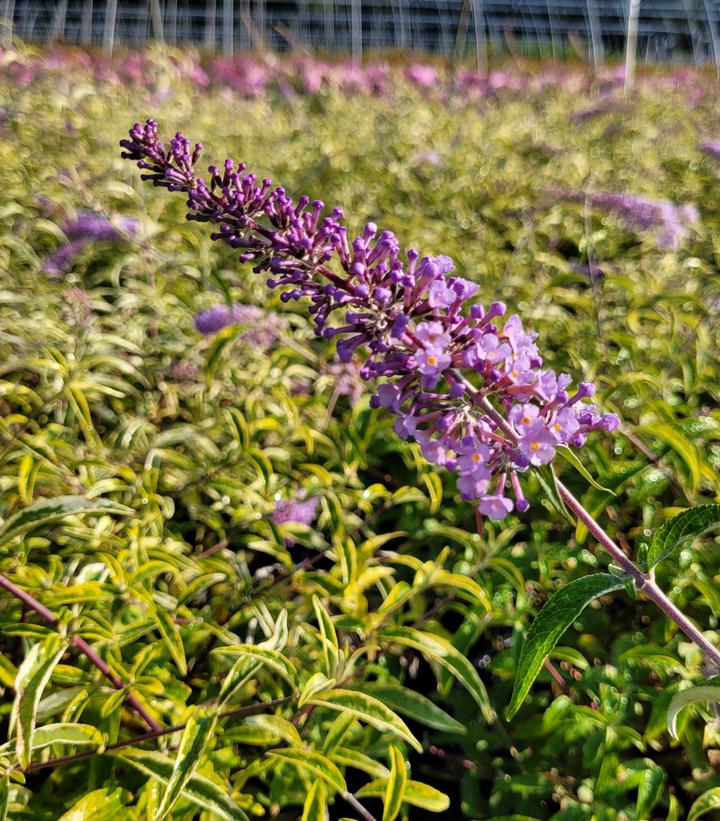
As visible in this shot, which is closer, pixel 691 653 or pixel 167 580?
pixel 691 653

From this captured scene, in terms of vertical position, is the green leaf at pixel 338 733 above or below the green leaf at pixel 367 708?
below

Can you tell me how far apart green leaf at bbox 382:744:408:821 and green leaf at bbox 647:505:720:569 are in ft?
1.79

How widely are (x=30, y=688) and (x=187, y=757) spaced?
10.9 inches

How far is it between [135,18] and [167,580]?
26.3m

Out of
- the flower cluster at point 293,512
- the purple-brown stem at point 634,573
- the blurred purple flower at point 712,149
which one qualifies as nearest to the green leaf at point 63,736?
the flower cluster at point 293,512

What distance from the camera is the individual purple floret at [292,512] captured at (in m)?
1.80

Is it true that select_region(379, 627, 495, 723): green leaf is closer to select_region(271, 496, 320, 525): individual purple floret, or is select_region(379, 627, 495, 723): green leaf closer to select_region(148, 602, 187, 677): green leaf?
select_region(148, 602, 187, 677): green leaf

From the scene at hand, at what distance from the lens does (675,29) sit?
21016 mm

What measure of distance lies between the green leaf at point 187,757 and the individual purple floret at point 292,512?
2.32 ft

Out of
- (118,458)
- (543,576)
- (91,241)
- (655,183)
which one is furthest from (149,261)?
(655,183)

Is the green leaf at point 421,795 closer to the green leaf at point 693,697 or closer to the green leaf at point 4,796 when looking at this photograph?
the green leaf at point 693,697

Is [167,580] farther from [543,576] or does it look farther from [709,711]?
[709,711]

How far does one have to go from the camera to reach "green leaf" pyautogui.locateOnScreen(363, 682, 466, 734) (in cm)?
119

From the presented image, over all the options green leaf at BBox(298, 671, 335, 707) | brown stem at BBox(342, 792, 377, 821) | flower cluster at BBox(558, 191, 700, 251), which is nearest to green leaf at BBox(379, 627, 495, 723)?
green leaf at BBox(298, 671, 335, 707)
